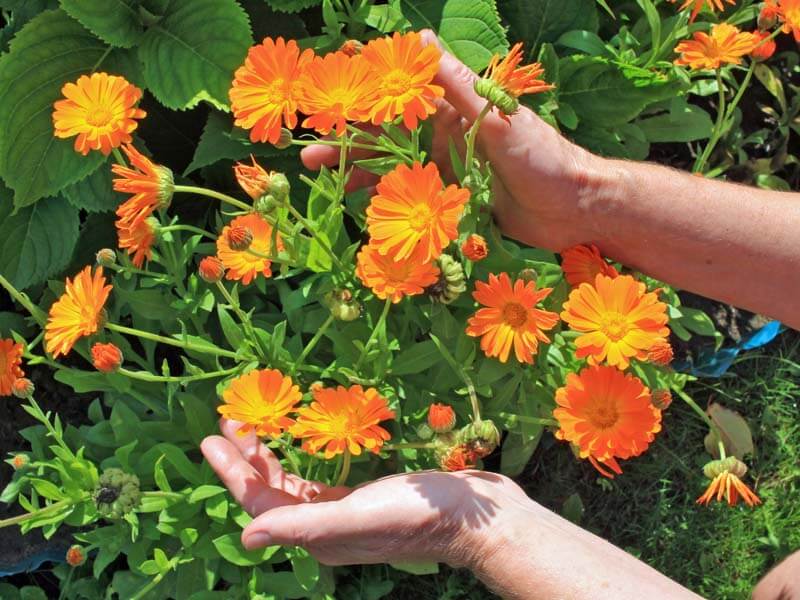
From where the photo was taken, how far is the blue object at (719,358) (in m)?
1.96

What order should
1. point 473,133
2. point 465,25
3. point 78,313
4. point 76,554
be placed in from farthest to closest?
point 465,25
point 76,554
point 78,313
point 473,133

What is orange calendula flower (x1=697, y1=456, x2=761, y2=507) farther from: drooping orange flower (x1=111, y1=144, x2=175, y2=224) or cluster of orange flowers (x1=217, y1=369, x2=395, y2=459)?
drooping orange flower (x1=111, y1=144, x2=175, y2=224)

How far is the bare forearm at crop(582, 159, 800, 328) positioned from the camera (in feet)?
4.69

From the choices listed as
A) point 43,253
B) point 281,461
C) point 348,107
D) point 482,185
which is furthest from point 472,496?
point 43,253

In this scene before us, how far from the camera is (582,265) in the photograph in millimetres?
1419

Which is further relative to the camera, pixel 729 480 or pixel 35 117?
pixel 35 117

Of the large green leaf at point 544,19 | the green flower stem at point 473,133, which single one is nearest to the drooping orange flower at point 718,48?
the large green leaf at point 544,19

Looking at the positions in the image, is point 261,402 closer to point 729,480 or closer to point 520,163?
point 520,163

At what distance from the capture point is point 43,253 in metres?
1.69

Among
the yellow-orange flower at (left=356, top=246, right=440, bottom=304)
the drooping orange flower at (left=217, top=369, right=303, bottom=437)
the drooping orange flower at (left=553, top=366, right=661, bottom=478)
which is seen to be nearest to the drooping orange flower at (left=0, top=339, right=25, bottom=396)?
the drooping orange flower at (left=217, top=369, right=303, bottom=437)

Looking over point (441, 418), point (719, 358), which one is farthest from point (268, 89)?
point (719, 358)

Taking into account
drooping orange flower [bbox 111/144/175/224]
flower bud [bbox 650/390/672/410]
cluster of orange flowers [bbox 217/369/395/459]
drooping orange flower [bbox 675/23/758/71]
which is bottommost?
flower bud [bbox 650/390/672/410]

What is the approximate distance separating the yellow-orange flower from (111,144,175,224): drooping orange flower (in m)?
0.31

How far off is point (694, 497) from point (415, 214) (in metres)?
1.25
